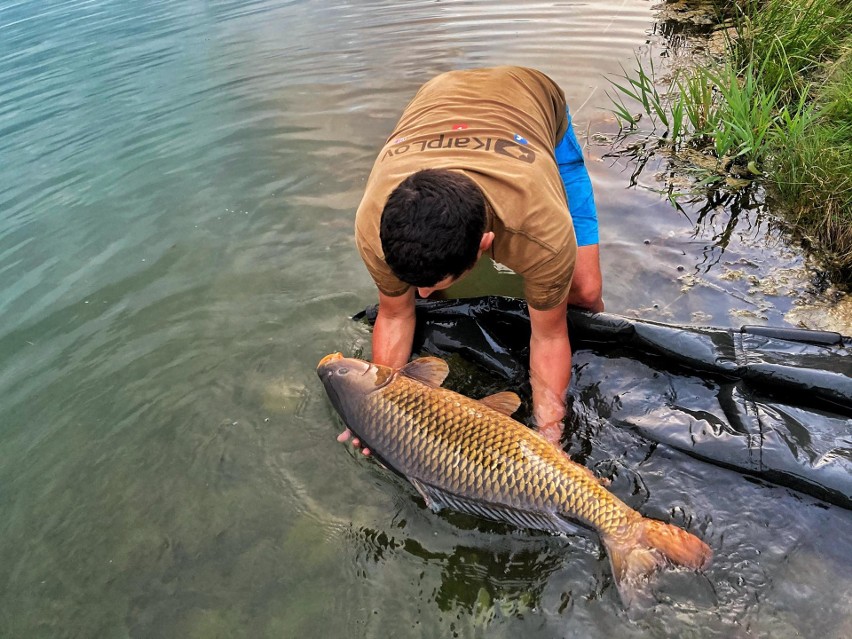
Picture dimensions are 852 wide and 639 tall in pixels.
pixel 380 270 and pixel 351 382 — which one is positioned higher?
pixel 380 270

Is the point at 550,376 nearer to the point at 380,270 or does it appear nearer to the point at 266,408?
the point at 380,270

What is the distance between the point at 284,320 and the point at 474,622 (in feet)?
7.09

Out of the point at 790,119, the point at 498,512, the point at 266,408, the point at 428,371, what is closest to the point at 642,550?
the point at 498,512

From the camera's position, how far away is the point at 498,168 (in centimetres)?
209

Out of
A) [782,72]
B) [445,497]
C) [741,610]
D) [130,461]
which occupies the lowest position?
[130,461]

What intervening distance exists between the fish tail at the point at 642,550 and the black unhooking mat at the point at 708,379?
441 millimetres

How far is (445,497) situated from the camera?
2207 millimetres

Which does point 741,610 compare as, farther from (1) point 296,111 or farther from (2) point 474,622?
(1) point 296,111

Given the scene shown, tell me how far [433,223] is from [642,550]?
4.22 ft

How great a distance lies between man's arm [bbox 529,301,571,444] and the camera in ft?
8.26

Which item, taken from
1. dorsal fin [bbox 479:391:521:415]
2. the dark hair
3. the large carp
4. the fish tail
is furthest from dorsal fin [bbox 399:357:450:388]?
the fish tail

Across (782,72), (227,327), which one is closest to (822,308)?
(782,72)

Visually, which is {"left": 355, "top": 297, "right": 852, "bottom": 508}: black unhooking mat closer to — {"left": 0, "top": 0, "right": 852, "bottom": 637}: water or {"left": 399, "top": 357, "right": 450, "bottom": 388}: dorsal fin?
{"left": 0, "top": 0, "right": 852, "bottom": 637}: water

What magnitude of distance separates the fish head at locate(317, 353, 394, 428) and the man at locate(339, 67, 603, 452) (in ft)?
1.14
